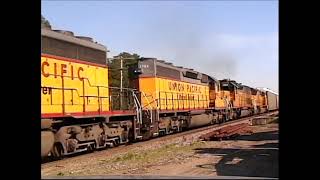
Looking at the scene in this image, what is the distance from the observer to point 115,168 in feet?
39.7

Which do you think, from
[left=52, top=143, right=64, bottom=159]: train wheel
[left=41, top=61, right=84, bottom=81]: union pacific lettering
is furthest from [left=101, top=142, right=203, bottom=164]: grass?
[left=41, top=61, right=84, bottom=81]: union pacific lettering

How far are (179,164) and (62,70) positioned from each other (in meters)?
5.06

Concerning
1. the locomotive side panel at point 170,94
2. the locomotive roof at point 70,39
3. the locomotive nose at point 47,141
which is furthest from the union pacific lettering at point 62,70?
the locomotive side panel at point 170,94

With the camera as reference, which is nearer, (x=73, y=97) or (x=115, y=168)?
(x=115, y=168)

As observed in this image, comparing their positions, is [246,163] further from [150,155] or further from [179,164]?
[150,155]

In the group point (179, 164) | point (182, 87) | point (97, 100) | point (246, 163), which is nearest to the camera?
point (246, 163)

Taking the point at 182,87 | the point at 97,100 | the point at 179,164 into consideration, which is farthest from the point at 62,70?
the point at 182,87

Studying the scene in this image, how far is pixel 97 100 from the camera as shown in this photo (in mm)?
16875

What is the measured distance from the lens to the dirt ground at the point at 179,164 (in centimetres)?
1071
